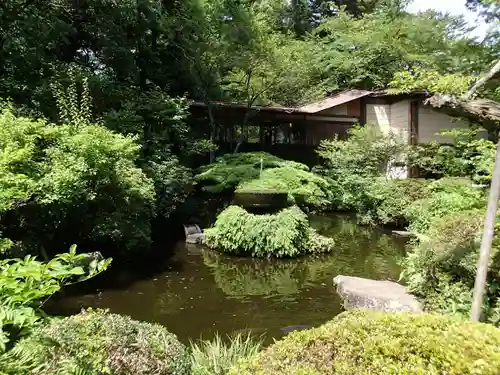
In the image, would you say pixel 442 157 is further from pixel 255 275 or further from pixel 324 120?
pixel 255 275

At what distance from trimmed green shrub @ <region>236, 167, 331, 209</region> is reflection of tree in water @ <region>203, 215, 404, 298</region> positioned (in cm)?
161

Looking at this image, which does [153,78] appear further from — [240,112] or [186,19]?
[240,112]

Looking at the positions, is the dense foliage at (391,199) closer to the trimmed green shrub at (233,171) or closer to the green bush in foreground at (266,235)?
the trimmed green shrub at (233,171)

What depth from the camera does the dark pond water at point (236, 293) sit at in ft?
19.6

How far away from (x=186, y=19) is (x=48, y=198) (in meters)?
10.4

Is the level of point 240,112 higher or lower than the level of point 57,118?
higher

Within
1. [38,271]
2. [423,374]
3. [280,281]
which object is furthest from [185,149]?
[423,374]

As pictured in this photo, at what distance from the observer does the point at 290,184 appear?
1163cm

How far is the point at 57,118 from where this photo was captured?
9.45 meters

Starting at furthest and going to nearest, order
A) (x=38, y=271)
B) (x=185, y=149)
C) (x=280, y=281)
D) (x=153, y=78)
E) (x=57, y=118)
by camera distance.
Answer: (x=153, y=78)
(x=185, y=149)
(x=57, y=118)
(x=280, y=281)
(x=38, y=271)

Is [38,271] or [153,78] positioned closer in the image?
[38,271]

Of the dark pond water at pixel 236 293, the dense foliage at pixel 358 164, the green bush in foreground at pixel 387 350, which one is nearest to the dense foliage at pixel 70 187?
the dark pond water at pixel 236 293

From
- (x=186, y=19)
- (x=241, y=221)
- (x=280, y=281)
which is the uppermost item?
(x=186, y=19)

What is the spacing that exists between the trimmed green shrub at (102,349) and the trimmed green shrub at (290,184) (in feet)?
24.8
